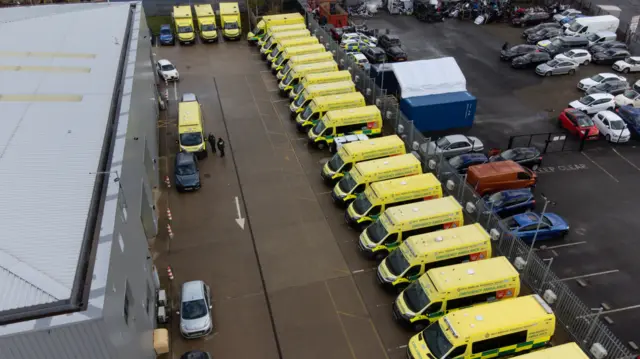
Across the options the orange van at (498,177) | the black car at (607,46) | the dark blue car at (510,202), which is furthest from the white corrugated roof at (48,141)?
the black car at (607,46)

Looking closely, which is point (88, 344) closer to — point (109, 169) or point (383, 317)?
point (109, 169)

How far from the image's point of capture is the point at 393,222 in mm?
23250

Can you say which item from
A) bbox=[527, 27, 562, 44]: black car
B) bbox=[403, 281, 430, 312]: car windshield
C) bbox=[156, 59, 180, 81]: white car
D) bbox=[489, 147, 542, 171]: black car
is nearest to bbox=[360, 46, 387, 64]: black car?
bbox=[527, 27, 562, 44]: black car

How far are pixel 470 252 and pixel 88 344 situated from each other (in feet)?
50.5

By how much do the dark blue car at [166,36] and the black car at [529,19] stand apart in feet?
122

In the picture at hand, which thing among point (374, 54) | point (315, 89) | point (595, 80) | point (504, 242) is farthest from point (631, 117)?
point (315, 89)

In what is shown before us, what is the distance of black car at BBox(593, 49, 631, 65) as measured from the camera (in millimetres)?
46219

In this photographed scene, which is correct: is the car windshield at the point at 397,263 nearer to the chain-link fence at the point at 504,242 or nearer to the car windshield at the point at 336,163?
the chain-link fence at the point at 504,242

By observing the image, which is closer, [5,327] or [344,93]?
[5,327]

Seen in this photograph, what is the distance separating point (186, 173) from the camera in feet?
96.0

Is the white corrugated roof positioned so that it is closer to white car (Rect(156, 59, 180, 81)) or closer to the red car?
white car (Rect(156, 59, 180, 81))

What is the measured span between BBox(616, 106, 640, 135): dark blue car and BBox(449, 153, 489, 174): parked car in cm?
1247

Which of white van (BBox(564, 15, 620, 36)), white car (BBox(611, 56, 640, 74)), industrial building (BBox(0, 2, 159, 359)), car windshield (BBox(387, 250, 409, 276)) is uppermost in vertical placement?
industrial building (BBox(0, 2, 159, 359))

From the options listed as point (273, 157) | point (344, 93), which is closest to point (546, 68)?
point (344, 93)
